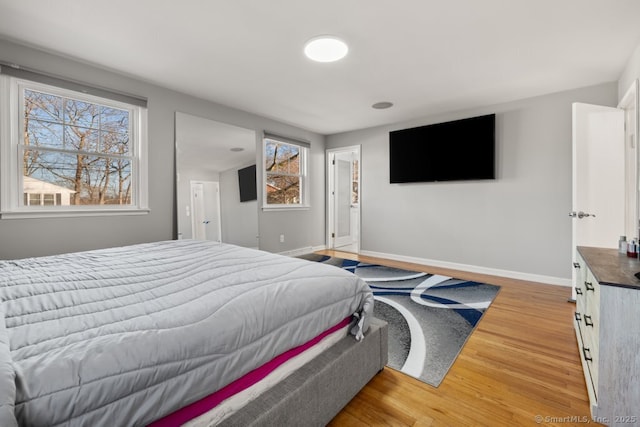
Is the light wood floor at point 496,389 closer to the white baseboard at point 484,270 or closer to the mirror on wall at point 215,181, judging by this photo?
the white baseboard at point 484,270

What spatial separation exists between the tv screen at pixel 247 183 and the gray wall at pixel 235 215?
57 millimetres

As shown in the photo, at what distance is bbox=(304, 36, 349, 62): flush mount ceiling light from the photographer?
7.96 feet

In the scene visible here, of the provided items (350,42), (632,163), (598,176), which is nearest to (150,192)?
(350,42)

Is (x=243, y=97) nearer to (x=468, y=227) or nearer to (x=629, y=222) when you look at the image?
(x=468, y=227)

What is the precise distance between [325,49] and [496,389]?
2787mm

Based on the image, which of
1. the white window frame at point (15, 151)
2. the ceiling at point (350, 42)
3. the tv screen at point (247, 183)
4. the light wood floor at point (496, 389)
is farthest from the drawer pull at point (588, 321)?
the white window frame at point (15, 151)

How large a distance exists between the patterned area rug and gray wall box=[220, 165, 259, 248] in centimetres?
176

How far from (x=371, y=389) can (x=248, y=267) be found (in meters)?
1.00

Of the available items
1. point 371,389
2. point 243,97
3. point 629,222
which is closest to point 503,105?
point 629,222

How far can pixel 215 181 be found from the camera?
404 centimetres

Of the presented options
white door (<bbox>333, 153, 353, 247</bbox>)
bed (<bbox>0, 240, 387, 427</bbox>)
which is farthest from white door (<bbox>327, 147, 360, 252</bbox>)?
bed (<bbox>0, 240, 387, 427</bbox>)

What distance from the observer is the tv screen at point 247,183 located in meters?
4.40

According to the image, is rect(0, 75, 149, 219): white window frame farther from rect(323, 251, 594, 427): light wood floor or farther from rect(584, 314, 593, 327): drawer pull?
rect(584, 314, 593, 327): drawer pull

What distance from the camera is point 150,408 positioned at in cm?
79
